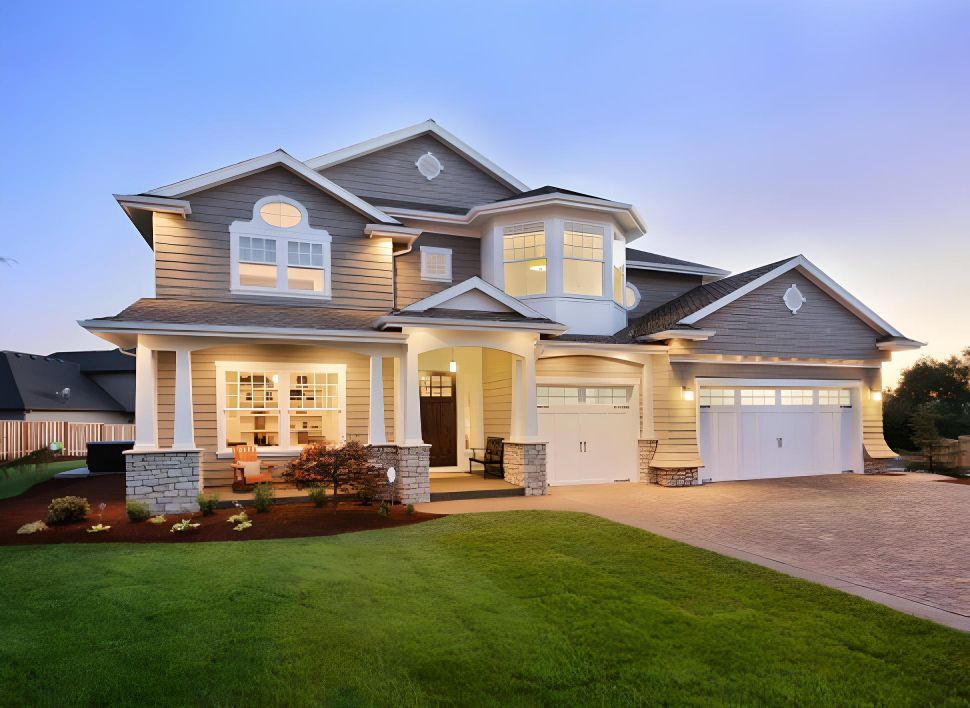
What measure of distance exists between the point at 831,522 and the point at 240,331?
10613mm

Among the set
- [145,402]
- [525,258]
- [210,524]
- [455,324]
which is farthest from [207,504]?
[525,258]

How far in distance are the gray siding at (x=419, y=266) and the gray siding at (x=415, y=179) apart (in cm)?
116

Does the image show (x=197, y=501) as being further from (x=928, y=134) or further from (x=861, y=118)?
(x=928, y=134)

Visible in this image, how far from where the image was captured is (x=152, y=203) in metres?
11.7

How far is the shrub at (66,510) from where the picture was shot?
919 centimetres

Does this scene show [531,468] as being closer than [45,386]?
Yes

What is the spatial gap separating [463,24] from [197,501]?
20622 millimetres

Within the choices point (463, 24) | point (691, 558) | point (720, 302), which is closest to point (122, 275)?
point (463, 24)

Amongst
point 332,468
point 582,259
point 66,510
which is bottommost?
point 66,510

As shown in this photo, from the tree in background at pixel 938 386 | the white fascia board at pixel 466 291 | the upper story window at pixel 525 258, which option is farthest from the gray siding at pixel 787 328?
the tree in background at pixel 938 386

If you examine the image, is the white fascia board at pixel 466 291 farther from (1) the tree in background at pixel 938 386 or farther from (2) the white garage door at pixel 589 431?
(1) the tree in background at pixel 938 386

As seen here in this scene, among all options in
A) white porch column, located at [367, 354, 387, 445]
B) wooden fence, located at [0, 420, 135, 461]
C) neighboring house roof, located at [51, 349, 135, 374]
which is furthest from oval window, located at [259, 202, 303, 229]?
neighboring house roof, located at [51, 349, 135, 374]

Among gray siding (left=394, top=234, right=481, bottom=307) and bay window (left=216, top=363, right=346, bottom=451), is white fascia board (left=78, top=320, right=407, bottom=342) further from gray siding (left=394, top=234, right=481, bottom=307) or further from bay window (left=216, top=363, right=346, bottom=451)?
gray siding (left=394, top=234, right=481, bottom=307)

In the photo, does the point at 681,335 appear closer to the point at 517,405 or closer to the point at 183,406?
the point at 517,405
